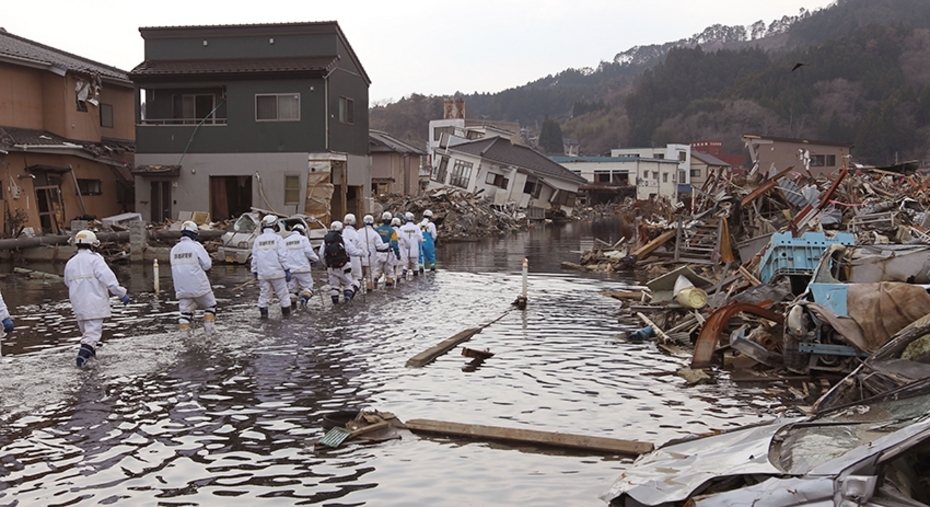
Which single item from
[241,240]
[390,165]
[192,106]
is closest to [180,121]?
[192,106]

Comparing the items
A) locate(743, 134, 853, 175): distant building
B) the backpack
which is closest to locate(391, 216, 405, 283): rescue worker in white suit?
the backpack

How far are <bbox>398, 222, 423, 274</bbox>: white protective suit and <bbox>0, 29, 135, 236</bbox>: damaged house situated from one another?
535 inches

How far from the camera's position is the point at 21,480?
24.4ft

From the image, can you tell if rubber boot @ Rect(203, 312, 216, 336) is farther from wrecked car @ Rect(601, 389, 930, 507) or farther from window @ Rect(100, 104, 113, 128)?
window @ Rect(100, 104, 113, 128)

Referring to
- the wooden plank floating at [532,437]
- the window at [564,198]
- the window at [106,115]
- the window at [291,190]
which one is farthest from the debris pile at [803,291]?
Result: the window at [564,198]

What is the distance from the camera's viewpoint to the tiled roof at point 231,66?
109ft

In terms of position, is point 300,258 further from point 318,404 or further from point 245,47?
point 245,47

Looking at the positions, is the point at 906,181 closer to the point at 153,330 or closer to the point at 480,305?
the point at 480,305

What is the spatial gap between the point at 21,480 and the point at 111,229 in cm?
2400

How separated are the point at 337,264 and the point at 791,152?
133ft

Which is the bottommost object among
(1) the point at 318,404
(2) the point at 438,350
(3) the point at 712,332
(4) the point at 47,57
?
(1) the point at 318,404

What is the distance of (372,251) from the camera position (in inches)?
816

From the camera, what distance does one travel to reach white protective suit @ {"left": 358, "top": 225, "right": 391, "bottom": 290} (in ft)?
→ 67.3

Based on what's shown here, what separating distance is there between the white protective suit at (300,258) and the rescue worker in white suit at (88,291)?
4996 millimetres
